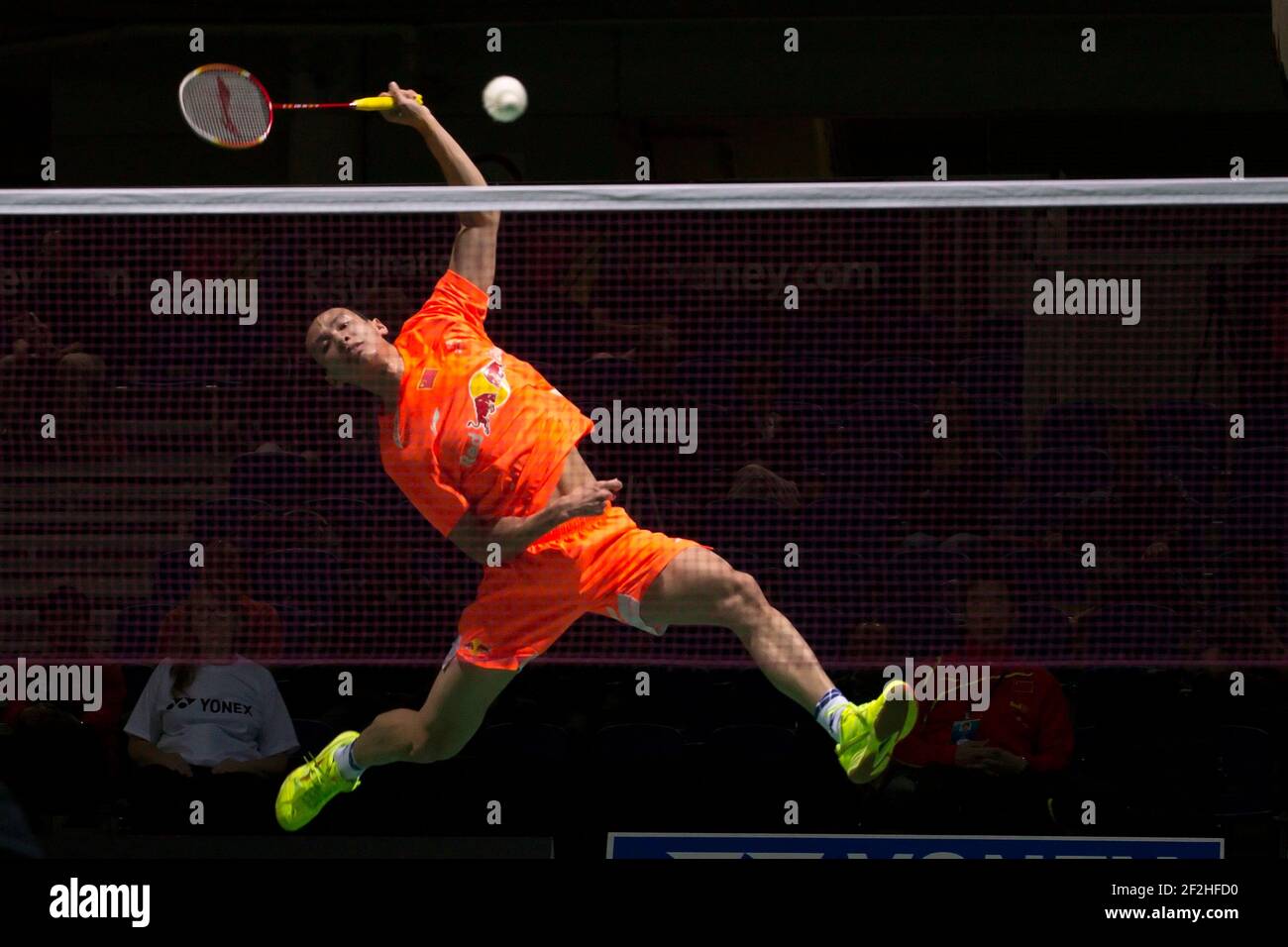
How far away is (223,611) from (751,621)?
2.08 metres

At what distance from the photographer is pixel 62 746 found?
6.86 m

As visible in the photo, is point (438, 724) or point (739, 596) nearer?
point (739, 596)

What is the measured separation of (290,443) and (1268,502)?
4.01m

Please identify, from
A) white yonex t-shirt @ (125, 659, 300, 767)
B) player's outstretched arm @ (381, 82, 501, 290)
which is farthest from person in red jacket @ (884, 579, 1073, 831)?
white yonex t-shirt @ (125, 659, 300, 767)

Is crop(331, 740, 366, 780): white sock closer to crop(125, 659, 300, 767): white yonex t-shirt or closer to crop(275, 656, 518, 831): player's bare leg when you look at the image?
crop(275, 656, 518, 831): player's bare leg

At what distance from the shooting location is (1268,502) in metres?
7.29

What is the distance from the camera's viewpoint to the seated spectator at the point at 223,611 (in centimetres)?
684

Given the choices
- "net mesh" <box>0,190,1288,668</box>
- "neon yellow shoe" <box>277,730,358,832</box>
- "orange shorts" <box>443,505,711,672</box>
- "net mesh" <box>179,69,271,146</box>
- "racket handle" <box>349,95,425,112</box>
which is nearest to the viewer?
"racket handle" <box>349,95,425,112</box>

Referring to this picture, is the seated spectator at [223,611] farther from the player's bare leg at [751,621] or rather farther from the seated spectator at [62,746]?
the player's bare leg at [751,621]

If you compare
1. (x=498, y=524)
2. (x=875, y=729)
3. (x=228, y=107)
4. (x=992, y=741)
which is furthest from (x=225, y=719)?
(x=992, y=741)

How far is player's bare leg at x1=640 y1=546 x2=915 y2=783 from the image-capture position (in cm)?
612

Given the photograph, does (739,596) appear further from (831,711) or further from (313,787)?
(313,787)

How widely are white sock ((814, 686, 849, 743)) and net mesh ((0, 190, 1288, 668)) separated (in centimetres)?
60

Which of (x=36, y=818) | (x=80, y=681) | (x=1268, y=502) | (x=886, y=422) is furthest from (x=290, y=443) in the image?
(x=1268, y=502)
